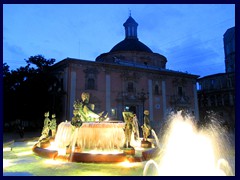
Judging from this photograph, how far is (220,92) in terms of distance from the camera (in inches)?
1487

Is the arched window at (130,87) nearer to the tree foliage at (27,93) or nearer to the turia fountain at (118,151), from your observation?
the tree foliage at (27,93)

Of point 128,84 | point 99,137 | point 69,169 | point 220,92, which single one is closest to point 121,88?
point 128,84

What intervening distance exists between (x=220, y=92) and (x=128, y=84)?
20.6 meters

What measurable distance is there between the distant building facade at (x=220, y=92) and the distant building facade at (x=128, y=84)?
31.2 feet

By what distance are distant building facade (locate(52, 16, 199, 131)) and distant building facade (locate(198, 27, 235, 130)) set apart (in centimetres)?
950

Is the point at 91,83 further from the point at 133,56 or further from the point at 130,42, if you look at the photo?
the point at 130,42

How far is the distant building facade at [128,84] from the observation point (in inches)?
899

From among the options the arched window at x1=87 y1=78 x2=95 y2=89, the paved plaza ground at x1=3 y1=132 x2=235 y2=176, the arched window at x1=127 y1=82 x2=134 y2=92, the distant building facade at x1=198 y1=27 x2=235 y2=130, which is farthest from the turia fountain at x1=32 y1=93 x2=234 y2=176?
the distant building facade at x1=198 y1=27 x2=235 y2=130

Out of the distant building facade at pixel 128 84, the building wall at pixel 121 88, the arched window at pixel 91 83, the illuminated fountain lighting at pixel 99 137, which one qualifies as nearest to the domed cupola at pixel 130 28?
the distant building facade at pixel 128 84

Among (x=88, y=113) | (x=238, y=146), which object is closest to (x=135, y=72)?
(x=88, y=113)

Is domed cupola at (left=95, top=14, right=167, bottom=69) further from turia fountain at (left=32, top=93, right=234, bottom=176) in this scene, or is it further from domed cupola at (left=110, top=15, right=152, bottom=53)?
turia fountain at (left=32, top=93, right=234, bottom=176)

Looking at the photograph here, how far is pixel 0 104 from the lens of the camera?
423 cm

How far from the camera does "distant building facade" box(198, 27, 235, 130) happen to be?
3662cm
